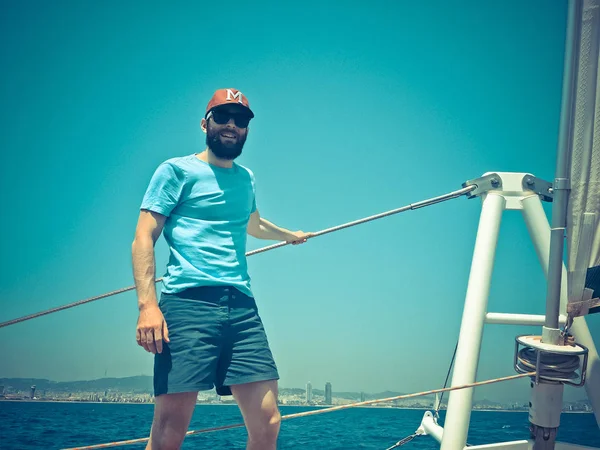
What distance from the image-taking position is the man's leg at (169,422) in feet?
7.90

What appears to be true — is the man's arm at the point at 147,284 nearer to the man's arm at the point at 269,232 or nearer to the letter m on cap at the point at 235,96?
the letter m on cap at the point at 235,96

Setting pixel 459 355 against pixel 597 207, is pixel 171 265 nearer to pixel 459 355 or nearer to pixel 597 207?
pixel 459 355

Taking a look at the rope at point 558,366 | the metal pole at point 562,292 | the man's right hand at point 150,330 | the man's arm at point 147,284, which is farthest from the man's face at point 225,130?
the metal pole at point 562,292

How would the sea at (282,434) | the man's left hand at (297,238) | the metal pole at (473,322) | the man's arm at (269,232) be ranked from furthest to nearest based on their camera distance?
the sea at (282,434) < the man's left hand at (297,238) < the man's arm at (269,232) < the metal pole at (473,322)

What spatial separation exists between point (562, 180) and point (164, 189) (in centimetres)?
225

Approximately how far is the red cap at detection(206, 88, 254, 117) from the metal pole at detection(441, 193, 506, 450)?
195 cm

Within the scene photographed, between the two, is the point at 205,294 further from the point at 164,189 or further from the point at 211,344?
the point at 164,189

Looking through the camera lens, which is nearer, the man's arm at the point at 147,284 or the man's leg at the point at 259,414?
the man's arm at the point at 147,284

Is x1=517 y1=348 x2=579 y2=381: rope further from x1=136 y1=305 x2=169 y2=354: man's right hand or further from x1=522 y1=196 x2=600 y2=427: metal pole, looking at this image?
x1=136 y1=305 x2=169 y2=354: man's right hand

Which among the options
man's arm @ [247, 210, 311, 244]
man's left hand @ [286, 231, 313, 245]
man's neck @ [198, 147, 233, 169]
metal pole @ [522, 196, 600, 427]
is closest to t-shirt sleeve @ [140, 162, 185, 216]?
man's neck @ [198, 147, 233, 169]

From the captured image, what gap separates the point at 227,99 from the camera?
2.78 meters

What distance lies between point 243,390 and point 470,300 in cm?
177

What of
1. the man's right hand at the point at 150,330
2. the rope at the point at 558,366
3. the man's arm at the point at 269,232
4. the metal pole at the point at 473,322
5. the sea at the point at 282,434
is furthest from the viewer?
the sea at the point at 282,434

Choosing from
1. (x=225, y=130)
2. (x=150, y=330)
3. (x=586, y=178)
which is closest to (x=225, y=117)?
(x=225, y=130)
